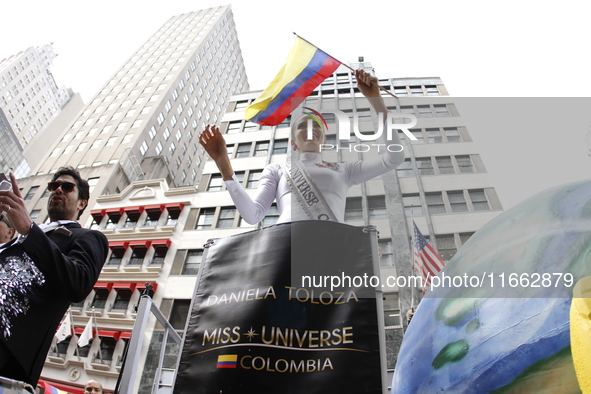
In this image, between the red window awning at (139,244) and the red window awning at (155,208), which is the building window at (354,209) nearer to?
the red window awning at (139,244)

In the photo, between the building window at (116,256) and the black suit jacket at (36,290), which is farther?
the building window at (116,256)

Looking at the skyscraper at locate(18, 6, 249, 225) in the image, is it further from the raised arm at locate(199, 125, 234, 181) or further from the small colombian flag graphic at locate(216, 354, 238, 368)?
the small colombian flag graphic at locate(216, 354, 238, 368)

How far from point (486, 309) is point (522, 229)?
39cm

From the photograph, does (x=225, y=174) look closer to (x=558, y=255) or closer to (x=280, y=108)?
(x=280, y=108)

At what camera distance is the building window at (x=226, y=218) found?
2900 centimetres

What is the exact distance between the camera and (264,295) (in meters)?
2.70

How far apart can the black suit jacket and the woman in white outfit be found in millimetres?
1358

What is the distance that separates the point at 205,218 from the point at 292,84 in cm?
2577

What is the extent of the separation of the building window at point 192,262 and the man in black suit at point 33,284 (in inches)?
965

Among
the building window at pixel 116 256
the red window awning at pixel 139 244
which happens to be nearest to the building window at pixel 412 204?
the red window awning at pixel 139 244

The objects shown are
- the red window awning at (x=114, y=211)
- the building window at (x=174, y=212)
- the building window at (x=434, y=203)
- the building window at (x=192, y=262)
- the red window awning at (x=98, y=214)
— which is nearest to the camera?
the building window at (x=434, y=203)

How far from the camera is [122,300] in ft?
84.7

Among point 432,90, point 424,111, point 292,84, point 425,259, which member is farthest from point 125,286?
point 432,90

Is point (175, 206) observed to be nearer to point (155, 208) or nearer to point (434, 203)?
point (155, 208)
